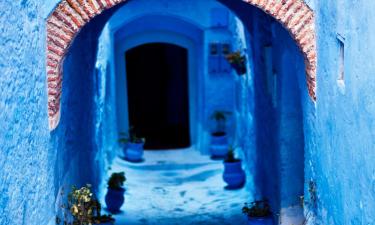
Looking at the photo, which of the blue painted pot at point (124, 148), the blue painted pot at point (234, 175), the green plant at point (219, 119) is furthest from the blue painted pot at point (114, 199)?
the green plant at point (219, 119)

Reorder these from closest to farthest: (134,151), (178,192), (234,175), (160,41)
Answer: (234,175), (178,192), (134,151), (160,41)

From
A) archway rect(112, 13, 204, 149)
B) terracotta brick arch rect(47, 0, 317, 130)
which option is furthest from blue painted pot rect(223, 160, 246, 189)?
terracotta brick arch rect(47, 0, 317, 130)

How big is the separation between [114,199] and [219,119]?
450 cm

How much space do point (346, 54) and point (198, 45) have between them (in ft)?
35.0

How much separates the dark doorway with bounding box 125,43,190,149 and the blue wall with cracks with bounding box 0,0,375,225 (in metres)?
7.96

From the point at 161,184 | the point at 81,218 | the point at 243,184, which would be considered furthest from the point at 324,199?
the point at 161,184

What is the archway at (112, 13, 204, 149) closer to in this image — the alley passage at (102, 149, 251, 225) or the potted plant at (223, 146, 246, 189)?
the alley passage at (102, 149, 251, 225)

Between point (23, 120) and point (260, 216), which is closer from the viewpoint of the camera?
point (23, 120)

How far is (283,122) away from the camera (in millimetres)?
8820

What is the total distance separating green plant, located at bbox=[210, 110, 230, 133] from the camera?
50.1 feet

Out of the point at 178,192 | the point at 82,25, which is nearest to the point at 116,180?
the point at 178,192

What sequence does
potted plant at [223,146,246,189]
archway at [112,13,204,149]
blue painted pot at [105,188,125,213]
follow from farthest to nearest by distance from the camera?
archway at [112,13,204,149], potted plant at [223,146,246,189], blue painted pot at [105,188,125,213]

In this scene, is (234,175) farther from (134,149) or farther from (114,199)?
(134,149)

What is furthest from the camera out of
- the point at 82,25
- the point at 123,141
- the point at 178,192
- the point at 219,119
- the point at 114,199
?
the point at 219,119
